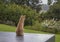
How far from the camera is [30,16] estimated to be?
11414mm

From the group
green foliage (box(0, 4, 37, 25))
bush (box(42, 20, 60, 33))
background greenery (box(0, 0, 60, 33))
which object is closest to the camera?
bush (box(42, 20, 60, 33))

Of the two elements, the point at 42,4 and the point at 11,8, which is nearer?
the point at 11,8

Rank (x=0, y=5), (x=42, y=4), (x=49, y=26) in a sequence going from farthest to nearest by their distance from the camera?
(x=42, y=4) → (x=0, y=5) → (x=49, y=26)

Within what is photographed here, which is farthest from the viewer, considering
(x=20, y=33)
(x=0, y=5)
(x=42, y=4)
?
(x=42, y=4)

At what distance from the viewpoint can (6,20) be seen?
1127cm

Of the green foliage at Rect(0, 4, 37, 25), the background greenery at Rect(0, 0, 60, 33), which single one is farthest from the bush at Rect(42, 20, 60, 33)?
the green foliage at Rect(0, 4, 37, 25)

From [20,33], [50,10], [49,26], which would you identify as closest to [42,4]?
[50,10]

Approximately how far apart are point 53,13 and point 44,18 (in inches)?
26.1

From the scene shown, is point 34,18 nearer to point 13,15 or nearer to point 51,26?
point 13,15

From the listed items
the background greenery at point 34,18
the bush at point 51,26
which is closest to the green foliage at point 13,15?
the background greenery at point 34,18

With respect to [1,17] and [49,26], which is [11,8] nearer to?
[1,17]

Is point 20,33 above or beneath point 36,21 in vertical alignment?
above

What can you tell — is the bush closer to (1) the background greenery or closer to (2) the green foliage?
(1) the background greenery

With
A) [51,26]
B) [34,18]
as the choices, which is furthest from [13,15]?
[51,26]
